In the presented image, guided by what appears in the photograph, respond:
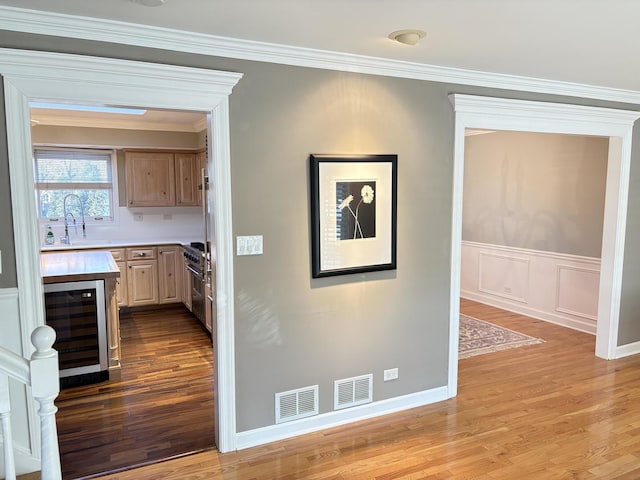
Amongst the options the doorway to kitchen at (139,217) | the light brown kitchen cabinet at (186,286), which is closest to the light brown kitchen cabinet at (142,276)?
the doorway to kitchen at (139,217)

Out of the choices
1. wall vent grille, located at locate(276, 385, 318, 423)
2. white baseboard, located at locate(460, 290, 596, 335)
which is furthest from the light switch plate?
white baseboard, located at locate(460, 290, 596, 335)

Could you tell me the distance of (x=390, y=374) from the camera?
3.47 m

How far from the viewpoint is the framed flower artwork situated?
3084mm

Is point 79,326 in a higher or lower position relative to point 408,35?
lower

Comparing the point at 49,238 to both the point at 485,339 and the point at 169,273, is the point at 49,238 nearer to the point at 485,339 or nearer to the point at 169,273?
the point at 169,273

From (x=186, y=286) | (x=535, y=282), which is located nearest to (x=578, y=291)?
(x=535, y=282)

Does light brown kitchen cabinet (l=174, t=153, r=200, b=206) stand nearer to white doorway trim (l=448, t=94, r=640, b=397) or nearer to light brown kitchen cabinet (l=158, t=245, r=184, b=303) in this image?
light brown kitchen cabinet (l=158, t=245, r=184, b=303)

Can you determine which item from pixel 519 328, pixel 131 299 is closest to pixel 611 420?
pixel 519 328

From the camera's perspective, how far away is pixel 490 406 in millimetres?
3596

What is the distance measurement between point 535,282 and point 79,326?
5207 millimetres

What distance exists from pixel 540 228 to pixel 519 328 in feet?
4.24

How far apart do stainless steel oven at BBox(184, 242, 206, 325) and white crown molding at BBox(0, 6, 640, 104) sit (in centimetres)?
276

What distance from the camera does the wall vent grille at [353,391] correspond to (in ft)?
10.8

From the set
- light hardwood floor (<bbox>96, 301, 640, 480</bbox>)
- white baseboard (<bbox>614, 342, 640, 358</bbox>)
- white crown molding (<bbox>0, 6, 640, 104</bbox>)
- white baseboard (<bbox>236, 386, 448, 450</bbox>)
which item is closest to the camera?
white crown molding (<bbox>0, 6, 640, 104</bbox>)
